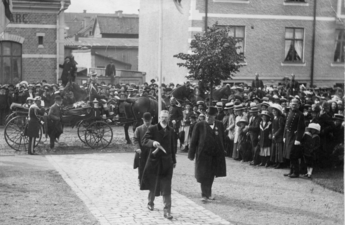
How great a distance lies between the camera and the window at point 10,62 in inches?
1094

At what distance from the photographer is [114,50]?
48875 mm

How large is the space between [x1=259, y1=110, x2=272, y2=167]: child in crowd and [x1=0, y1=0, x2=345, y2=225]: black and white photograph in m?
0.03

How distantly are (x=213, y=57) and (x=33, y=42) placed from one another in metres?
12.0

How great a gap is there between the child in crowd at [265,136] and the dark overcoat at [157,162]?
542 cm

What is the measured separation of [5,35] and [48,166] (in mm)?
14295

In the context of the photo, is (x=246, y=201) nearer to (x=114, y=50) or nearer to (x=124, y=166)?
(x=124, y=166)

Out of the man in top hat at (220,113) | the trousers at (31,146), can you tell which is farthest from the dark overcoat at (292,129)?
the trousers at (31,146)

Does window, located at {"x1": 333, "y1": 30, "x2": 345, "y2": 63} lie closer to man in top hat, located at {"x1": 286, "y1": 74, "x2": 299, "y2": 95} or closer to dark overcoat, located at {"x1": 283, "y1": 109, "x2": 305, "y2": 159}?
man in top hat, located at {"x1": 286, "y1": 74, "x2": 299, "y2": 95}

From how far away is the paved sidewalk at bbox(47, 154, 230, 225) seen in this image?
9.49 metres

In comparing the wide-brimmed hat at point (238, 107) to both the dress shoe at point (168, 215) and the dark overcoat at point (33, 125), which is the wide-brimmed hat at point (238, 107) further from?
the dress shoe at point (168, 215)

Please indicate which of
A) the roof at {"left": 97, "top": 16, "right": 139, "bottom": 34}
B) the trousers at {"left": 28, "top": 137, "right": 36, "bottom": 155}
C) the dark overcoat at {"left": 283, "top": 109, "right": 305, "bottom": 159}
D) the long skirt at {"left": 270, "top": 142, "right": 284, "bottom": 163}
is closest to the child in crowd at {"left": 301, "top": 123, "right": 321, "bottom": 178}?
the dark overcoat at {"left": 283, "top": 109, "right": 305, "bottom": 159}

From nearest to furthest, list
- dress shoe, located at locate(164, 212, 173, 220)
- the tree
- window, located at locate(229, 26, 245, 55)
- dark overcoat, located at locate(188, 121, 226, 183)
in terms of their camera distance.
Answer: dress shoe, located at locate(164, 212, 173, 220) → dark overcoat, located at locate(188, 121, 226, 183) → the tree → window, located at locate(229, 26, 245, 55)

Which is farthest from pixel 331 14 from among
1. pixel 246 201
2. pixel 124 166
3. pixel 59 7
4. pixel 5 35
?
pixel 246 201

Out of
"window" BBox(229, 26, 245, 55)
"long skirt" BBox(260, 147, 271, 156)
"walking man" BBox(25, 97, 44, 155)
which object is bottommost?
"long skirt" BBox(260, 147, 271, 156)
